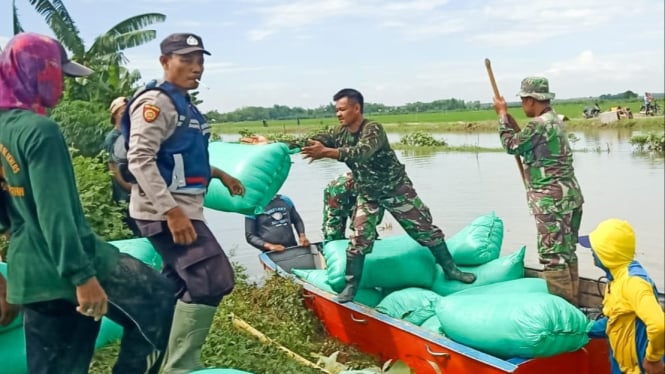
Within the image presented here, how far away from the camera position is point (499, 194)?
13.2 m

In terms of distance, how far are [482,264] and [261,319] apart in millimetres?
1538

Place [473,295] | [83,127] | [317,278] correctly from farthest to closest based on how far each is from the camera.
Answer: [83,127], [317,278], [473,295]

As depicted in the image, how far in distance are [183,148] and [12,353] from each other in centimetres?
112

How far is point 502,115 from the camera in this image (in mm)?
4766

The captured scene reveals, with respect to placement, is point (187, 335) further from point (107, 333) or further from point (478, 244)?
point (478, 244)

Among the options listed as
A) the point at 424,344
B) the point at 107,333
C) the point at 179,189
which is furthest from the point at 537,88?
the point at 107,333

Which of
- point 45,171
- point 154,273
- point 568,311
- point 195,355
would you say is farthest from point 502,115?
point 45,171

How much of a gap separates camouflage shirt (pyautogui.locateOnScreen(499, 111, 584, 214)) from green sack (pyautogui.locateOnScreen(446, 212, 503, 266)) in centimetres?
56

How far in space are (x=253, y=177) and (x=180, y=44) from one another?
139 centimetres

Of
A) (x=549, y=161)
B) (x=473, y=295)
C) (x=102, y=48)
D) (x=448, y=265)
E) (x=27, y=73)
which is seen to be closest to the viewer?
(x=27, y=73)

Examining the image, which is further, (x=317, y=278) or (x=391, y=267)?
(x=317, y=278)

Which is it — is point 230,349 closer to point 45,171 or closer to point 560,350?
point 560,350

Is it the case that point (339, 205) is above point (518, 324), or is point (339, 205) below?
above

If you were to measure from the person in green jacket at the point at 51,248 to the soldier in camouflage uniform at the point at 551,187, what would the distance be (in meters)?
2.74
